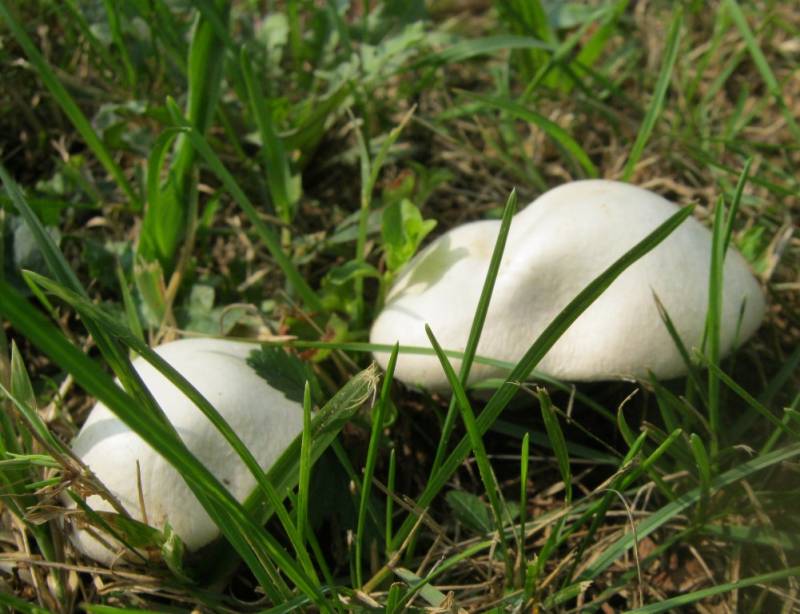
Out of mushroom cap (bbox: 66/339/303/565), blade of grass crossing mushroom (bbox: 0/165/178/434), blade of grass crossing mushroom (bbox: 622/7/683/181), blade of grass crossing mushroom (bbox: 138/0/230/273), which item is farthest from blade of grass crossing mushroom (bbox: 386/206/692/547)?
blade of grass crossing mushroom (bbox: 138/0/230/273)

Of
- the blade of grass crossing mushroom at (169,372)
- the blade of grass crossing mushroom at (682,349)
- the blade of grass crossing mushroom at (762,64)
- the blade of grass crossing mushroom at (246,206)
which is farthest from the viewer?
the blade of grass crossing mushroom at (762,64)

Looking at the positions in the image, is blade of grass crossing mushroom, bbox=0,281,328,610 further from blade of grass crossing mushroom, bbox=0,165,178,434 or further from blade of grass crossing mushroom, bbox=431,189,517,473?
blade of grass crossing mushroom, bbox=431,189,517,473

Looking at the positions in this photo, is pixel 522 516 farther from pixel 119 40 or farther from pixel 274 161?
pixel 119 40

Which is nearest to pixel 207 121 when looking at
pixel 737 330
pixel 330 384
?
pixel 330 384

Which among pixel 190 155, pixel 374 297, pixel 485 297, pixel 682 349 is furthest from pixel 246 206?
pixel 682 349

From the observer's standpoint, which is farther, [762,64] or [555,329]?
[762,64]

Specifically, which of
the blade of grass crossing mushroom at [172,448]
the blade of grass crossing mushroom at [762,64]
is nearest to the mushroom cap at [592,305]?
the blade of grass crossing mushroom at [172,448]

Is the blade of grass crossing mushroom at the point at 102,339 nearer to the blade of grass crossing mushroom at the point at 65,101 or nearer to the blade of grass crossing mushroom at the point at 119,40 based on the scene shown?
the blade of grass crossing mushroom at the point at 65,101
